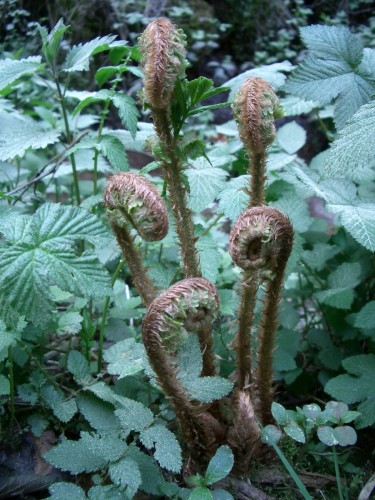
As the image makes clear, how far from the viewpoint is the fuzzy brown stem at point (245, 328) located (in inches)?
45.9

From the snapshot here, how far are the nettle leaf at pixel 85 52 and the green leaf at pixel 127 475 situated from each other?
107 cm

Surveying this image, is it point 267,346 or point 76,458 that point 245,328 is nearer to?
point 267,346

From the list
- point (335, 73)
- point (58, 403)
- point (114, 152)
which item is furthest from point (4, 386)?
point (335, 73)

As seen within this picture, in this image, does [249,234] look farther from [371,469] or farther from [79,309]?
[371,469]

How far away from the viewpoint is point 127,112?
1.49 meters

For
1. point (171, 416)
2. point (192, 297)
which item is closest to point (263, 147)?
point (192, 297)

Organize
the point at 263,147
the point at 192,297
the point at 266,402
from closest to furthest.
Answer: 1. the point at 192,297
2. the point at 263,147
3. the point at 266,402

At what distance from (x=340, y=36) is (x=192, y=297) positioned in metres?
1.06

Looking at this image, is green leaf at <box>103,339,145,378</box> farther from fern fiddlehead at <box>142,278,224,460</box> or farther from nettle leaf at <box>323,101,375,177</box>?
nettle leaf at <box>323,101,375,177</box>

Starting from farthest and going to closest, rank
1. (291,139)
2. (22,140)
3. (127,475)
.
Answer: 1. (291,139)
2. (22,140)
3. (127,475)

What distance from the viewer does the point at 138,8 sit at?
18.3 ft

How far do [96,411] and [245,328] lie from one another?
18.1 inches

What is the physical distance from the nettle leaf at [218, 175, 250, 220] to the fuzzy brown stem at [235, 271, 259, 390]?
24 centimetres

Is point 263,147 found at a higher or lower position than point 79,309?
higher
